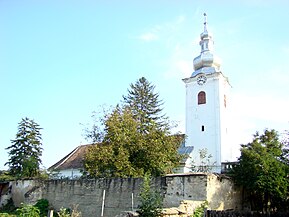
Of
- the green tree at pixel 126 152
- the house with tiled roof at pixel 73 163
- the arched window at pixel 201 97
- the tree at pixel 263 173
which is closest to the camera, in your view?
the tree at pixel 263 173

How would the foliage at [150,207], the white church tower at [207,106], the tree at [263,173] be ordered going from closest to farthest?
the foliage at [150,207], the tree at [263,173], the white church tower at [207,106]

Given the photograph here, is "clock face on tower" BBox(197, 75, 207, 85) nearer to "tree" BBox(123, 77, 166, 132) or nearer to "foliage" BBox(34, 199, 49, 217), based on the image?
"tree" BBox(123, 77, 166, 132)

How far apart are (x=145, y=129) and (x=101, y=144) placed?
393 cm

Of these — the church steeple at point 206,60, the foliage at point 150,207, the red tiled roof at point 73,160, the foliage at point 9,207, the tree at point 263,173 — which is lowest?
the foliage at point 9,207

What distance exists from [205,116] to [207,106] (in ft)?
4.02

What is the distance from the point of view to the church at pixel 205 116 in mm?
39094

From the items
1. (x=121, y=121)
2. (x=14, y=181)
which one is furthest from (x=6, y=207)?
(x=121, y=121)

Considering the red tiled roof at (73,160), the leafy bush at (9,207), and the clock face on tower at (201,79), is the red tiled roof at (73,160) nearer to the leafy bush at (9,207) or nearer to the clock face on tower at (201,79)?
the leafy bush at (9,207)

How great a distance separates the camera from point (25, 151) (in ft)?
120

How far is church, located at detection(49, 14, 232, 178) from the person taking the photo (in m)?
39.1

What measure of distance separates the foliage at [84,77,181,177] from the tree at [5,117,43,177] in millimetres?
12888

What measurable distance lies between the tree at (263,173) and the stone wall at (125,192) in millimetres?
890

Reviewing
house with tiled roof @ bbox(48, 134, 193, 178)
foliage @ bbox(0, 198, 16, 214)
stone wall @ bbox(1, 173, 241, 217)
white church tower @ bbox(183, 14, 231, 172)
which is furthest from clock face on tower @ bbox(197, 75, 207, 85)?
foliage @ bbox(0, 198, 16, 214)

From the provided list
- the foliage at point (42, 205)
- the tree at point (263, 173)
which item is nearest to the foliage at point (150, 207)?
the tree at point (263, 173)
